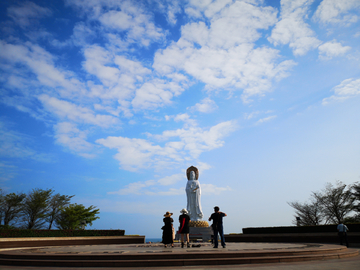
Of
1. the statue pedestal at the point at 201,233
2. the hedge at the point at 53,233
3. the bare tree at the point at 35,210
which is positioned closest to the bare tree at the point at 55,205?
the bare tree at the point at 35,210

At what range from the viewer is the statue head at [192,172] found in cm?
1972

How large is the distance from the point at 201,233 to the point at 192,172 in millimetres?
5032

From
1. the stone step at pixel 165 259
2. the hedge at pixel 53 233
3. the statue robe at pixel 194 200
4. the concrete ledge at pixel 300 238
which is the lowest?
the stone step at pixel 165 259

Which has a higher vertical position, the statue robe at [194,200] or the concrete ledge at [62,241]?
the statue robe at [194,200]

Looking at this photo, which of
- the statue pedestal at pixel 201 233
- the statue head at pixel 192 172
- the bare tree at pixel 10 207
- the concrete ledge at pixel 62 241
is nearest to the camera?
the concrete ledge at pixel 62 241

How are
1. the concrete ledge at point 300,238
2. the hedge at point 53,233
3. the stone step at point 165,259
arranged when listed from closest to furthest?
1. the stone step at point 165,259
2. the concrete ledge at point 300,238
3. the hedge at point 53,233

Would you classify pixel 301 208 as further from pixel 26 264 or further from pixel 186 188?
pixel 26 264

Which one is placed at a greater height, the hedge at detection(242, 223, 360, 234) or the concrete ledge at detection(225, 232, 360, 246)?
the hedge at detection(242, 223, 360, 234)

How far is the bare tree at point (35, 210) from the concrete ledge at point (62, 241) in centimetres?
1310

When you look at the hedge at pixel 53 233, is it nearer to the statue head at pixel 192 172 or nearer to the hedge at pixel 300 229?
the statue head at pixel 192 172

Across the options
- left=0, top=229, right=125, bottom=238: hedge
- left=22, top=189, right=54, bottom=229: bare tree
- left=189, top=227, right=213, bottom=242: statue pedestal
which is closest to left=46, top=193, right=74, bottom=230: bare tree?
left=22, top=189, right=54, bottom=229: bare tree

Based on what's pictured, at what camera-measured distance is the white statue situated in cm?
1889

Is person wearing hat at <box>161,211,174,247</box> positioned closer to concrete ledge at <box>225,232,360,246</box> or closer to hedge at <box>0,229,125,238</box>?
concrete ledge at <box>225,232,360,246</box>

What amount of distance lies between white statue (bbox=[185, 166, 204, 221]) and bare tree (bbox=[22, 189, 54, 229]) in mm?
19573
